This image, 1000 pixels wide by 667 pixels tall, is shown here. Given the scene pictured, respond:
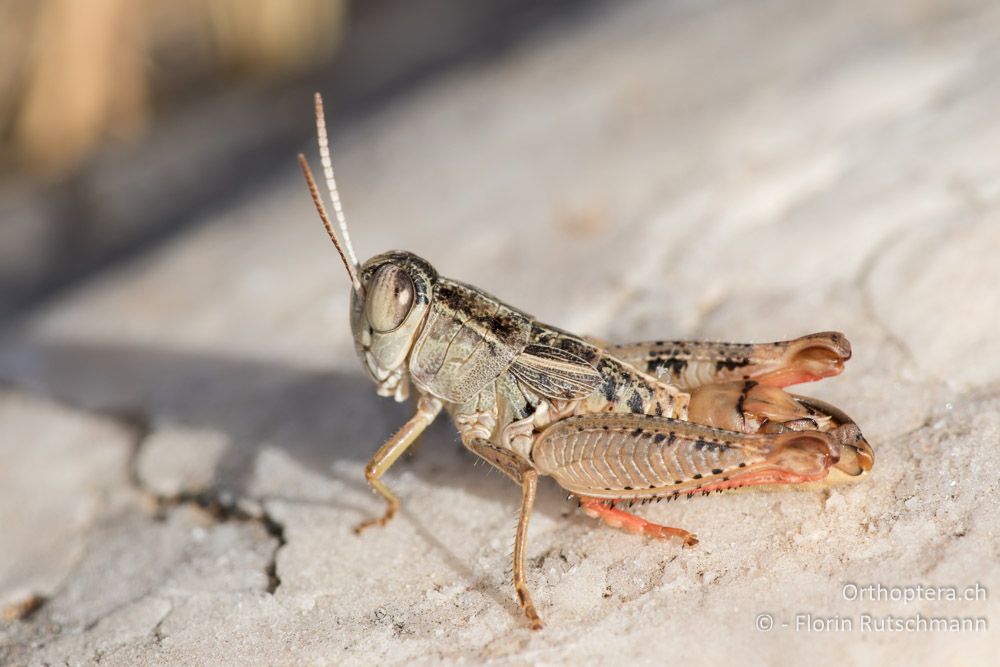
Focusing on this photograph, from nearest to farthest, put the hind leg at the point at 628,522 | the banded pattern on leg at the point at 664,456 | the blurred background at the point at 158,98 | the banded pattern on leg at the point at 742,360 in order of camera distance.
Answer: the banded pattern on leg at the point at 664,456 → the hind leg at the point at 628,522 → the banded pattern on leg at the point at 742,360 → the blurred background at the point at 158,98

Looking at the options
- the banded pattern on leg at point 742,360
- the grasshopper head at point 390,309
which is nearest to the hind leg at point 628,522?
the banded pattern on leg at point 742,360

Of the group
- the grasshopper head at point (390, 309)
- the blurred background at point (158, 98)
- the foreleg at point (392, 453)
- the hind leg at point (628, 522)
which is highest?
the blurred background at point (158, 98)

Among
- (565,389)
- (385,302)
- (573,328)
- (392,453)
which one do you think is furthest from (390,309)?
(573,328)

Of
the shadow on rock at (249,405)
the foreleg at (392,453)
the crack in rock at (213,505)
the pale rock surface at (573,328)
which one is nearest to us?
the pale rock surface at (573,328)

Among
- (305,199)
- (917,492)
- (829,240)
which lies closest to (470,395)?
(917,492)

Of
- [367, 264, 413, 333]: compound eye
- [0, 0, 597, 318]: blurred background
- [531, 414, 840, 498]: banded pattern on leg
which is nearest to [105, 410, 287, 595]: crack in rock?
[367, 264, 413, 333]: compound eye

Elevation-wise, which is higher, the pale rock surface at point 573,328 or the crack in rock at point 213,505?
the pale rock surface at point 573,328

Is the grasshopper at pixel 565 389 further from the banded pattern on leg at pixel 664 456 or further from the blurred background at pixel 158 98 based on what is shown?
the blurred background at pixel 158 98
